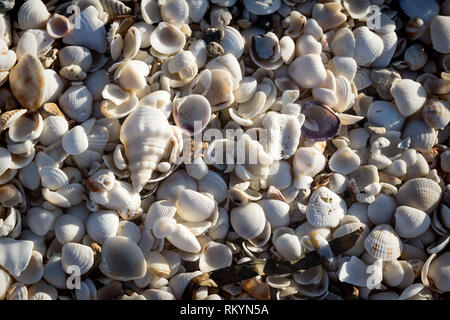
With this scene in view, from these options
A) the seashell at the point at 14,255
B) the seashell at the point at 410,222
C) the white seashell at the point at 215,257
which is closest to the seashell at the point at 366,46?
the seashell at the point at 410,222

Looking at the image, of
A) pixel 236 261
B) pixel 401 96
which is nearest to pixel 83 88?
pixel 236 261

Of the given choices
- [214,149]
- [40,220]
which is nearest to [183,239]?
[214,149]

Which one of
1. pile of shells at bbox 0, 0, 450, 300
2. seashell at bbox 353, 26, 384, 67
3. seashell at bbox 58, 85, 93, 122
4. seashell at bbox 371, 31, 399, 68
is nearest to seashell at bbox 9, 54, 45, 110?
pile of shells at bbox 0, 0, 450, 300

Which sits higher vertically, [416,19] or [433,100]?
[416,19]

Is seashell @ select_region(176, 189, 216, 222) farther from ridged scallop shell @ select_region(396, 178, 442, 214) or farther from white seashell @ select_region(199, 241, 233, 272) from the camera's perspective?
ridged scallop shell @ select_region(396, 178, 442, 214)

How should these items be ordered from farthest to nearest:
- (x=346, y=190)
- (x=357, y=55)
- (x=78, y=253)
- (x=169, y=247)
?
1. (x=357, y=55)
2. (x=346, y=190)
3. (x=169, y=247)
4. (x=78, y=253)

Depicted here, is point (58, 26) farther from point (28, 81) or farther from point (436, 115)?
point (436, 115)

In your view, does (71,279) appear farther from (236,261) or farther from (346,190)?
(346,190)
